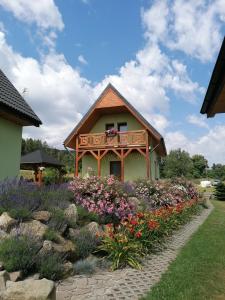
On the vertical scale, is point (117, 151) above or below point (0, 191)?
above

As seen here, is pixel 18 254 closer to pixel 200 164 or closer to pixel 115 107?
pixel 115 107

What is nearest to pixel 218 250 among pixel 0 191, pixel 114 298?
pixel 114 298

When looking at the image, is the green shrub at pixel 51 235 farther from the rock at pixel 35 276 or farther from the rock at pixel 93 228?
the rock at pixel 93 228

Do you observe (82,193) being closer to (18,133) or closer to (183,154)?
(18,133)

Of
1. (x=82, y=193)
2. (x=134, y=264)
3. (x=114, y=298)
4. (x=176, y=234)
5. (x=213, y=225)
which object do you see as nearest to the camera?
(x=114, y=298)

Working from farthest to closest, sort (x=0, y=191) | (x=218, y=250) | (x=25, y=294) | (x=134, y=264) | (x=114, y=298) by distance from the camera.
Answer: (x=218, y=250), (x=0, y=191), (x=134, y=264), (x=114, y=298), (x=25, y=294)

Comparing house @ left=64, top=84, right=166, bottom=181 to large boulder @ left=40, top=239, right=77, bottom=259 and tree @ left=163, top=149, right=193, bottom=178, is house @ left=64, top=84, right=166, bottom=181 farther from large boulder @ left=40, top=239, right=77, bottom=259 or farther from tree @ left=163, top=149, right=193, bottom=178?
tree @ left=163, top=149, right=193, bottom=178

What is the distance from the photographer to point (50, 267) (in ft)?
15.3

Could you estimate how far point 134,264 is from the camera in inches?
224

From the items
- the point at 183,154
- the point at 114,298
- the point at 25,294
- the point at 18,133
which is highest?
the point at 183,154

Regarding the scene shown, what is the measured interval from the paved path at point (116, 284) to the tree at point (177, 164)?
2150 inches

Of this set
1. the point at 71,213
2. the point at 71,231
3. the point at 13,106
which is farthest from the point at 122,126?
the point at 71,231

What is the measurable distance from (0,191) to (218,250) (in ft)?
16.7

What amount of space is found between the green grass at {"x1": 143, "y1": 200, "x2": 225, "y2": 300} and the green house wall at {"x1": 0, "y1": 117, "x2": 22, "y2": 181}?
18.1ft
